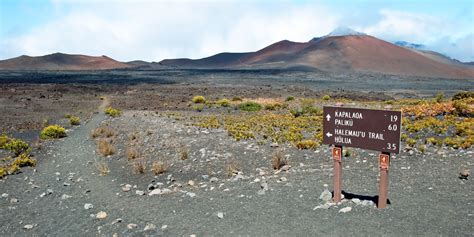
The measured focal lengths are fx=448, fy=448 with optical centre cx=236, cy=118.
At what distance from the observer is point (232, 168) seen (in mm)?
12008

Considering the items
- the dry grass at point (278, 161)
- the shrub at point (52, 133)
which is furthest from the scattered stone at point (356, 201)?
the shrub at point (52, 133)

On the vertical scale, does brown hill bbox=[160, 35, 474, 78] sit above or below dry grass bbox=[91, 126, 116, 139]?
above

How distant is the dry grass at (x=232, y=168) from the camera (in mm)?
11759

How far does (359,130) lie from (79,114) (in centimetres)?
2475

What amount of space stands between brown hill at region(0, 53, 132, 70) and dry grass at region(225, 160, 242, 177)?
13228 cm

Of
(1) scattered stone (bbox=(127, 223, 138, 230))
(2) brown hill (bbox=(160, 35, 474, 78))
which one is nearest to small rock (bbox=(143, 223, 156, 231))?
(1) scattered stone (bbox=(127, 223, 138, 230))

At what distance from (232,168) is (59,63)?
14543 centimetres

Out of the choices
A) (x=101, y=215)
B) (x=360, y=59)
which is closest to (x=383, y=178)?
(x=101, y=215)

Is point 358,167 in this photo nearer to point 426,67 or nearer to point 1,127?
point 1,127

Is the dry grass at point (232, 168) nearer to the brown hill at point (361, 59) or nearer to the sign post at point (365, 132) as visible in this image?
the sign post at point (365, 132)

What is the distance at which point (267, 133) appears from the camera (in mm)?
16625

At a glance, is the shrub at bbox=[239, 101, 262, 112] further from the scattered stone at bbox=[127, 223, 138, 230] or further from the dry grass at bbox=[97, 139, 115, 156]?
the scattered stone at bbox=[127, 223, 138, 230]

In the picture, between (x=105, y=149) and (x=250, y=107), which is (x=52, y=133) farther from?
(x=250, y=107)

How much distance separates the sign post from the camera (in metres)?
8.14
